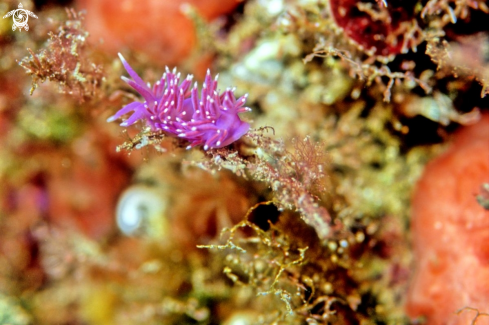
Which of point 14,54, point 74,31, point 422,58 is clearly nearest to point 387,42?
point 422,58

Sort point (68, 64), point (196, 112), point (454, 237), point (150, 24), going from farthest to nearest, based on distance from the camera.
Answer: point (150, 24) < point (454, 237) < point (68, 64) < point (196, 112)

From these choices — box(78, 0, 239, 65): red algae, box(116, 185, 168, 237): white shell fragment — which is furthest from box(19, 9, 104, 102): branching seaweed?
box(116, 185, 168, 237): white shell fragment

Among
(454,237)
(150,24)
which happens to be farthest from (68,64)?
(454,237)

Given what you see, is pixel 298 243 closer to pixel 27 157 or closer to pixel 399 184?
pixel 399 184

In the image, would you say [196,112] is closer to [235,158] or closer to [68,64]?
[235,158]

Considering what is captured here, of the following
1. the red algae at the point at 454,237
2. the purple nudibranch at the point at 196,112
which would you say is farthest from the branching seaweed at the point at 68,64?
the red algae at the point at 454,237

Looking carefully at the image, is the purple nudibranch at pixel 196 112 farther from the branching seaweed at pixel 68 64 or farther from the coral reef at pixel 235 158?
the branching seaweed at pixel 68 64
